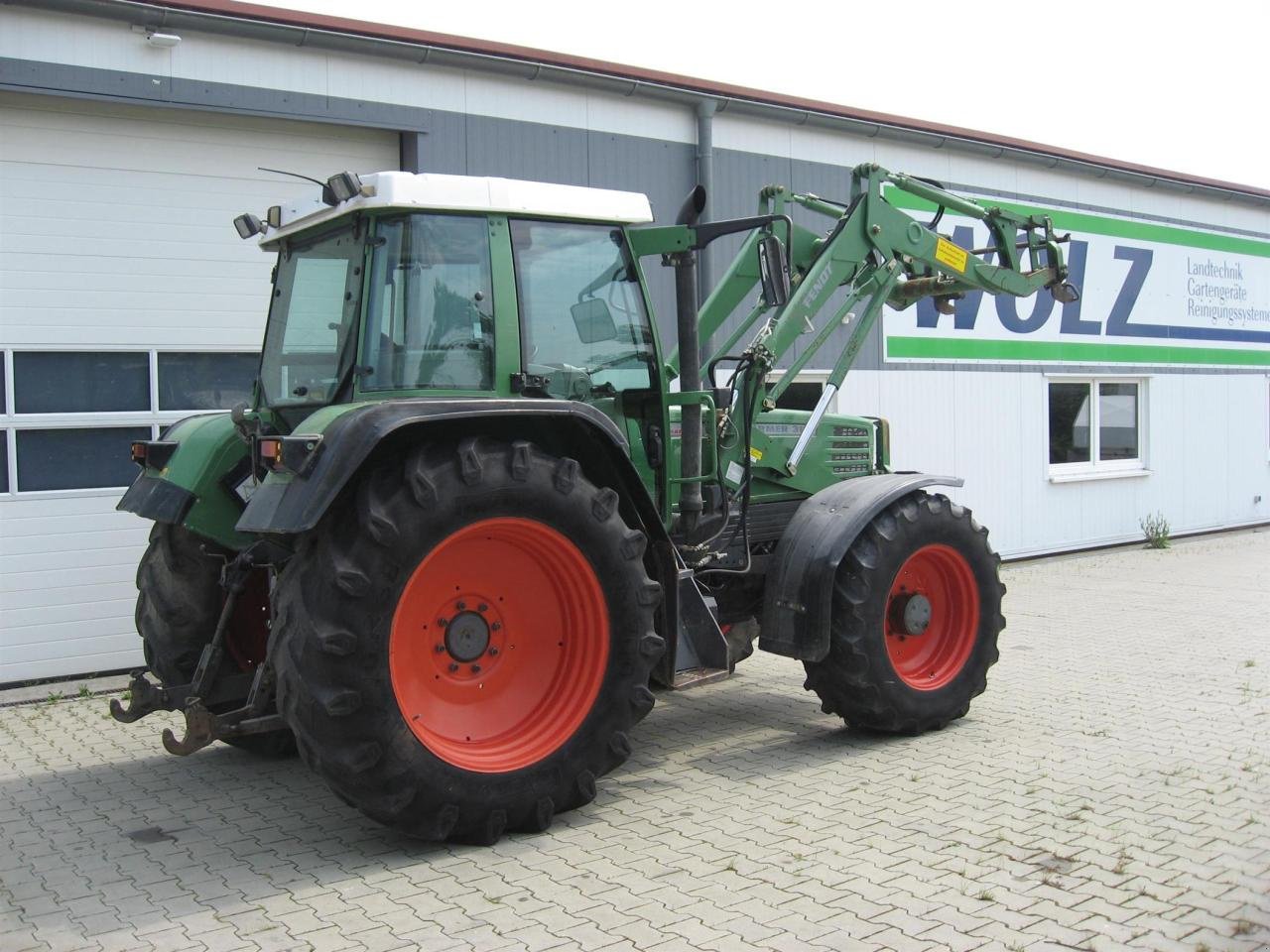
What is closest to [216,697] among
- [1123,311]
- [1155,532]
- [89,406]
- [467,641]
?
[467,641]

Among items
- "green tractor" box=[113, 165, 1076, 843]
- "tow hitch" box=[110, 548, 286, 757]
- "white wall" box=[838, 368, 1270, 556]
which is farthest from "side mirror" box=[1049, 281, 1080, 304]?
"tow hitch" box=[110, 548, 286, 757]

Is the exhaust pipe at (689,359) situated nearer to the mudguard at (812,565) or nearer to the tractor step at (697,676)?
the mudguard at (812,565)

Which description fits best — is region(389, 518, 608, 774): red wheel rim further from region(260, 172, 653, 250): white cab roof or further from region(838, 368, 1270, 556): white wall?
region(838, 368, 1270, 556): white wall

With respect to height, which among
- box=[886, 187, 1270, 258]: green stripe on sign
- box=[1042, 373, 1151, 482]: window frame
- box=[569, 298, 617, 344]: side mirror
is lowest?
box=[1042, 373, 1151, 482]: window frame

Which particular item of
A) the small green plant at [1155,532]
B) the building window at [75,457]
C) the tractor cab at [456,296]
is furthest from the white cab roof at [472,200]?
the small green plant at [1155,532]

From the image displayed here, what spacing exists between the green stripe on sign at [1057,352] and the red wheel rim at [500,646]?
777 cm

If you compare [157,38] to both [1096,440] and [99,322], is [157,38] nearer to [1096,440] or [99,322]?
[99,322]

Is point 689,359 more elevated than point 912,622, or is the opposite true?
point 689,359

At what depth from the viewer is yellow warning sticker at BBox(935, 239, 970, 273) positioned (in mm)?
7480

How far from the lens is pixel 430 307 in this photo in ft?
16.7

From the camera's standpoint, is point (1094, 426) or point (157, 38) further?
point (1094, 426)

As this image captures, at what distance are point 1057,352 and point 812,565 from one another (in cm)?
887

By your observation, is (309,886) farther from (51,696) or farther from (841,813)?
(51,696)

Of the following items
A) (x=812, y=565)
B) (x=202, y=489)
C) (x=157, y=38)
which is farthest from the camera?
(x=157, y=38)
